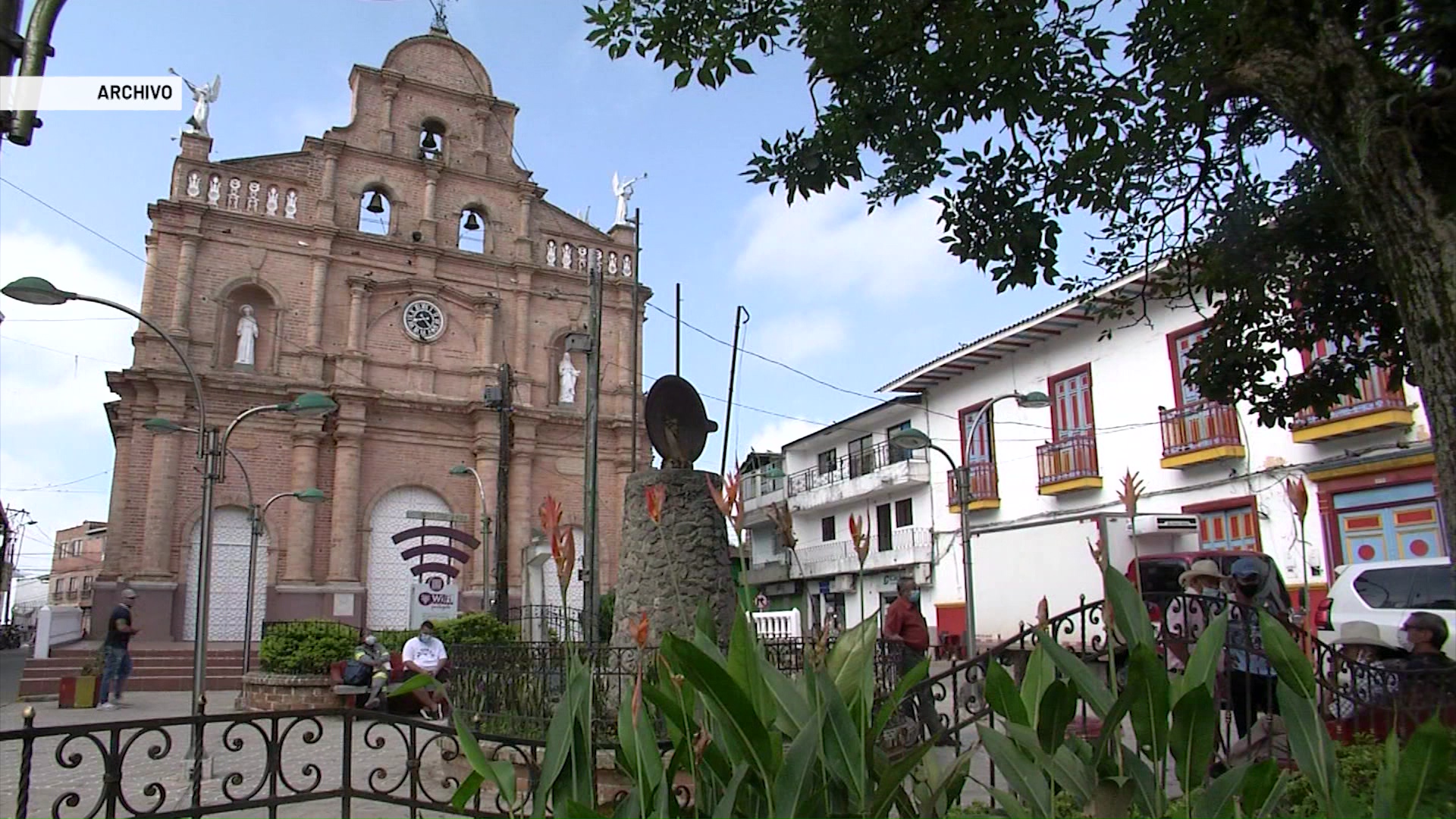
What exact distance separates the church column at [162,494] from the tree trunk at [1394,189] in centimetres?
2352

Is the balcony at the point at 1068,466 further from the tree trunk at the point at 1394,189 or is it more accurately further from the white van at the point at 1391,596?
the tree trunk at the point at 1394,189

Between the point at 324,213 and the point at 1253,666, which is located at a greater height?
the point at 324,213

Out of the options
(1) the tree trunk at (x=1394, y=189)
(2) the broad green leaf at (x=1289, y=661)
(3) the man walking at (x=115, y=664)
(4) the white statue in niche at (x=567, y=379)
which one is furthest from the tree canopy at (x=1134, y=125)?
(4) the white statue in niche at (x=567, y=379)

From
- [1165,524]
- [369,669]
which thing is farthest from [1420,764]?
[1165,524]

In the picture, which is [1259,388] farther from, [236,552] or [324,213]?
[324,213]

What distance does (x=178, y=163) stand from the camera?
78.8 ft

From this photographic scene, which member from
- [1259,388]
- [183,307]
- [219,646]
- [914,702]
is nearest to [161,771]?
[914,702]

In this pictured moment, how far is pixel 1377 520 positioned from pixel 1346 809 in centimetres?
1493

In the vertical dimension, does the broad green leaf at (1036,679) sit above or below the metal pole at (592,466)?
below

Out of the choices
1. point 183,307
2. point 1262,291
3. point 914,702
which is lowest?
point 914,702

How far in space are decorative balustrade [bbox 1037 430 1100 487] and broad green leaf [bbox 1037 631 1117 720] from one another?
1790 centimetres

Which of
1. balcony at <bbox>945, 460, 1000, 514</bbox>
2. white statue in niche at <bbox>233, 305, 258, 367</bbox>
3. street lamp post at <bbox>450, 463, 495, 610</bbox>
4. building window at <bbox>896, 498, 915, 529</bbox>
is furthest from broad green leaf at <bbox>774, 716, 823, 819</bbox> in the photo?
white statue in niche at <bbox>233, 305, 258, 367</bbox>

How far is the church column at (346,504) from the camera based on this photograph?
77.9ft

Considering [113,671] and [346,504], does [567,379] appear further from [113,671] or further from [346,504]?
[113,671]
